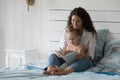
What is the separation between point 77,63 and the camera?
223 centimetres

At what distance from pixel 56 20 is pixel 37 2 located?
1.21 feet

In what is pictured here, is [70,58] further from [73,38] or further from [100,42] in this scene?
[100,42]

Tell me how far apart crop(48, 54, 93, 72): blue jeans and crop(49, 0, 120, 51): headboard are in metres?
0.72

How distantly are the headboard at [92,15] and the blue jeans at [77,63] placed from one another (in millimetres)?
719

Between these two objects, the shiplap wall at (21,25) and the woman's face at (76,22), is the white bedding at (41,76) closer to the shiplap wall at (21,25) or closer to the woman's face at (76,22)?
the woman's face at (76,22)

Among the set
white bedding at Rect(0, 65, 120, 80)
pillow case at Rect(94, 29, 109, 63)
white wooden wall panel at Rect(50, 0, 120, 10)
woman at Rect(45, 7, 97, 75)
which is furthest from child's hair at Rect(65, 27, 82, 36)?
white bedding at Rect(0, 65, 120, 80)

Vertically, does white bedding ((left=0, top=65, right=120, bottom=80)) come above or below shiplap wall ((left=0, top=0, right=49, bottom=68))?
below

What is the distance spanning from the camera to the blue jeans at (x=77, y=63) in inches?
86.7

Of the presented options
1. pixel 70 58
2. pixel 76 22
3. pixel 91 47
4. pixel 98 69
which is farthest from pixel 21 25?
pixel 98 69

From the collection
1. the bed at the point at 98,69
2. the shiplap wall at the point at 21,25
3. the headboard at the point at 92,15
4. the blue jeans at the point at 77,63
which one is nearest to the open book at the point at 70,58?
the blue jeans at the point at 77,63

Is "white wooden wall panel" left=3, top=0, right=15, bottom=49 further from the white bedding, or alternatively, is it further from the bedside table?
the white bedding

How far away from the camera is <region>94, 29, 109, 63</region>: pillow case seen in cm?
268

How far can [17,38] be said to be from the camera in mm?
3461

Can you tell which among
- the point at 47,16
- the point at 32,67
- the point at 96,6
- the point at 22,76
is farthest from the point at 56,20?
the point at 22,76
